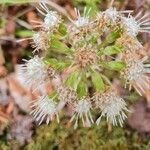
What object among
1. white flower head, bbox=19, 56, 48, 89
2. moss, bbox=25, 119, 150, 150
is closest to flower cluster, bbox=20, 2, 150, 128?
white flower head, bbox=19, 56, 48, 89

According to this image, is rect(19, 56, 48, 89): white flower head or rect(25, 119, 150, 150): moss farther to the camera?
rect(25, 119, 150, 150): moss

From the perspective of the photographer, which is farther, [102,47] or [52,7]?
[52,7]

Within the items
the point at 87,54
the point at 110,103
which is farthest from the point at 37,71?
the point at 110,103

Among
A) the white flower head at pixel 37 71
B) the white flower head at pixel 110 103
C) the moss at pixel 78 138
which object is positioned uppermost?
the white flower head at pixel 37 71

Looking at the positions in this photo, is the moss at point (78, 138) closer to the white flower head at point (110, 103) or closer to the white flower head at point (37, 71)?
the white flower head at point (110, 103)

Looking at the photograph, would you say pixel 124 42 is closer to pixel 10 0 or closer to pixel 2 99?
pixel 10 0

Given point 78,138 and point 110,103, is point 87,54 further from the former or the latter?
point 78,138

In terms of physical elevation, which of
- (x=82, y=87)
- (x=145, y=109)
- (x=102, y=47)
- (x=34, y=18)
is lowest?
(x=145, y=109)

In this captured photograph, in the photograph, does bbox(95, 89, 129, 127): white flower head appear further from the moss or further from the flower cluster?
the moss

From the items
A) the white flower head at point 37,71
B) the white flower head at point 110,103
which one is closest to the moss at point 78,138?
the white flower head at point 110,103

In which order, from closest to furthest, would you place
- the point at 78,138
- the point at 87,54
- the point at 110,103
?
1. the point at 87,54
2. the point at 110,103
3. the point at 78,138

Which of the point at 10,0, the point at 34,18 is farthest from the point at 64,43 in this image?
the point at 34,18
